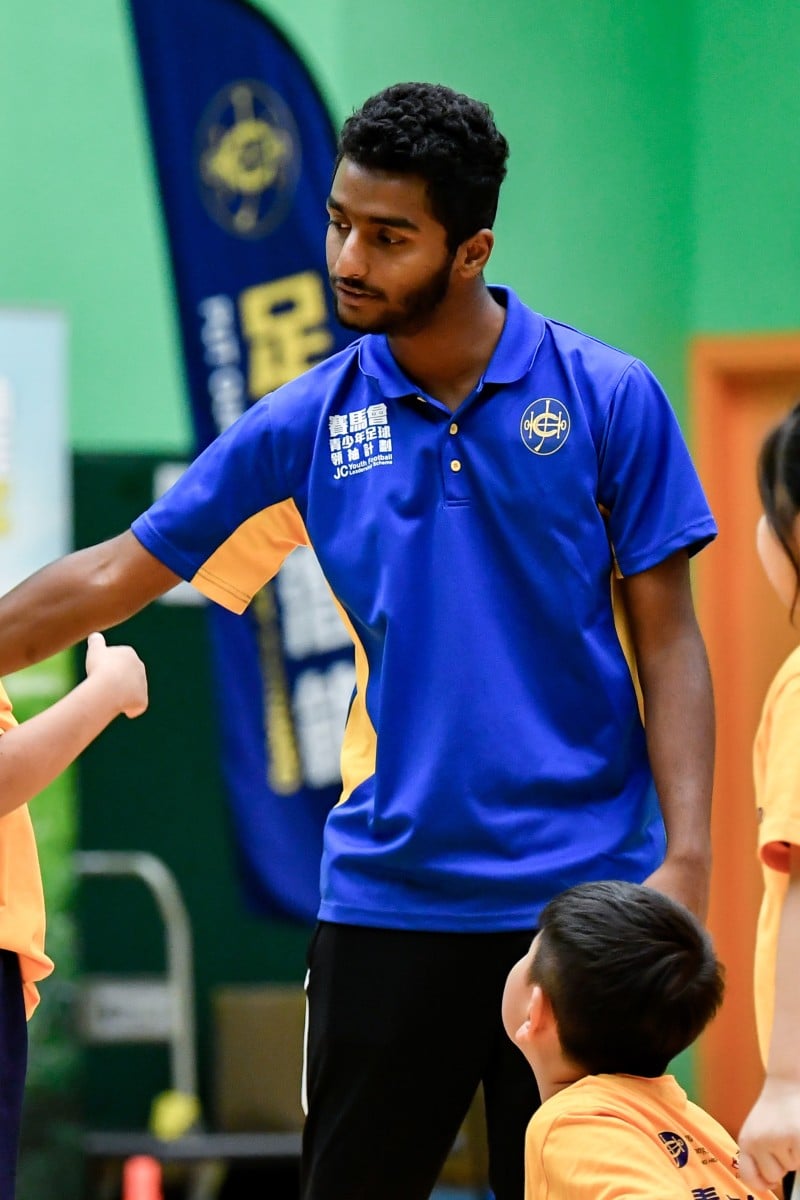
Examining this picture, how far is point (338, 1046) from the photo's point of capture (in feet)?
6.25

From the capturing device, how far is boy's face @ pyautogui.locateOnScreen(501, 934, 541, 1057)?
1763mm

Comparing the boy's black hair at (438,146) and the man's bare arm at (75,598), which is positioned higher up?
the boy's black hair at (438,146)

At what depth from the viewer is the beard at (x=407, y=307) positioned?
6.12ft

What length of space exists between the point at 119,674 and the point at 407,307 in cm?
56

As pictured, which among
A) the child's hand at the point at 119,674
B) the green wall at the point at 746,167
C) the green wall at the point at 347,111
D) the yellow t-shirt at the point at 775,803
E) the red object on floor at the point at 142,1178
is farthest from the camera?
the green wall at the point at 746,167

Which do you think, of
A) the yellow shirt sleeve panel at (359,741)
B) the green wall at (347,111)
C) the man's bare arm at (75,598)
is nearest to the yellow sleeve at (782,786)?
the yellow shirt sleeve panel at (359,741)

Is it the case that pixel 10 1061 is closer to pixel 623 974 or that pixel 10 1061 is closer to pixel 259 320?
pixel 623 974

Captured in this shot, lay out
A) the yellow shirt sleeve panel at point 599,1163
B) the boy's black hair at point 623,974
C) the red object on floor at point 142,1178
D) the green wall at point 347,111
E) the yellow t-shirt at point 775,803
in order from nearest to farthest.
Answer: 1. the yellow shirt sleeve panel at point 599,1163
2. the boy's black hair at point 623,974
3. the yellow t-shirt at point 775,803
4. the red object on floor at point 142,1178
5. the green wall at point 347,111

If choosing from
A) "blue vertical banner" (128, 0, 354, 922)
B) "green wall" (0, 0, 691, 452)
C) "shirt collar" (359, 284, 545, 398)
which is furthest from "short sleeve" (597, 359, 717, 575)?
"green wall" (0, 0, 691, 452)

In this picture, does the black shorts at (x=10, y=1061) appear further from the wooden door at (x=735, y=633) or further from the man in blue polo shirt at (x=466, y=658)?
the wooden door at (x=735, y=633)

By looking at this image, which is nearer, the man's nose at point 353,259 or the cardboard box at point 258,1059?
the man's nose at point 353,259

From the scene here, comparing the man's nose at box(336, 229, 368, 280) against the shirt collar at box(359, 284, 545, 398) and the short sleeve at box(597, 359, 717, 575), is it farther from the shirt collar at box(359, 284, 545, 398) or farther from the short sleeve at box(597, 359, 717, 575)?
the short sleeve at box(597, 359, 717, 575)

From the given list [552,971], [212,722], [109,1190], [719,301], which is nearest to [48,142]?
[212,722]

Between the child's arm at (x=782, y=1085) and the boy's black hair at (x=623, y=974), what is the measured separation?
4.9 inches
